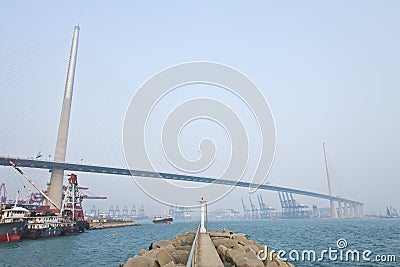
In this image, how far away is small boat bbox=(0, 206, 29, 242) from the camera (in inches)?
1144

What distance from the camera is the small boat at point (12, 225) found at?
1144 inches

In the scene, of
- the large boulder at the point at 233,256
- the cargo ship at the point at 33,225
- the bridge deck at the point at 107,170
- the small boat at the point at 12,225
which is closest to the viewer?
the large boulder at the point at 233,256

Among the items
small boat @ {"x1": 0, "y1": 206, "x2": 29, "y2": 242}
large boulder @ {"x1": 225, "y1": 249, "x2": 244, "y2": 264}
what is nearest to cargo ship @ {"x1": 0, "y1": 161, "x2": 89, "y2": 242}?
small boat @ {"x1": 0, "y1": 206, "x2": 29, "y2": 242}

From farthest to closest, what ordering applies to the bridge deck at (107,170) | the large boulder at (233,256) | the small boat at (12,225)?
the bridge deck at (107,170) → the small boat at (12,225) → the large boulder at (233,256)

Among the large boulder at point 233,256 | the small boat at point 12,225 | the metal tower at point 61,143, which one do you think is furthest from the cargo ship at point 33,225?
the large boulder at point 233,256

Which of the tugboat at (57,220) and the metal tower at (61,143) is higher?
the metal tower at (61,143)

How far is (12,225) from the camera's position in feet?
99.0

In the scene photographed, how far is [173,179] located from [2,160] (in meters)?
25.4

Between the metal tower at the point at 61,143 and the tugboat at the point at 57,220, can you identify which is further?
the metal tower at the point at 61,143

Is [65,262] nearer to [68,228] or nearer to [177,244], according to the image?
[177,244]

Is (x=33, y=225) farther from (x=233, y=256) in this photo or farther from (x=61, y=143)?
(x=233, y=256)

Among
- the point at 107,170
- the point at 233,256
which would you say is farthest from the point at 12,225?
the point at 233,256

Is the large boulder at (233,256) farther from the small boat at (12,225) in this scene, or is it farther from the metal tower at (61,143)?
the metal tower at (61,143)

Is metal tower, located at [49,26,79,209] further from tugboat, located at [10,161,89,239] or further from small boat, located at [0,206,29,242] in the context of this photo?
small boat, located at [0,206,29,242]
